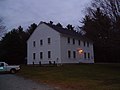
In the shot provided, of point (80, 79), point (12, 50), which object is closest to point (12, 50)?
point (12, 50)

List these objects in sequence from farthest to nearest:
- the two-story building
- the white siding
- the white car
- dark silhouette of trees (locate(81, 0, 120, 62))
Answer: the white siding, the two-story building, dark silhouette of trees (locate(81, 0, 120, 62)), the white car

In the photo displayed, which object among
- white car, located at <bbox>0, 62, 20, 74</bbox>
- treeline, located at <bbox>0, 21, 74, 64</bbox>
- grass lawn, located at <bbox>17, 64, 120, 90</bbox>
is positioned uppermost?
treeline, located at <bbox>0, 21, 74, 64</bbox>

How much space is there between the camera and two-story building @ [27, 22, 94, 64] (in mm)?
56938

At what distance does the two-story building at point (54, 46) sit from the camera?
5694cm

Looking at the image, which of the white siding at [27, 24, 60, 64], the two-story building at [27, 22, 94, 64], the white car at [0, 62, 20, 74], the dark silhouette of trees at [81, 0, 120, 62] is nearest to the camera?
the white car at [0, 62, 20, 74]

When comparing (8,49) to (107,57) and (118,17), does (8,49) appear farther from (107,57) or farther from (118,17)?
(118,17)

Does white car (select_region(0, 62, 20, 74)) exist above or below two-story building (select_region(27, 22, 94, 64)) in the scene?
below

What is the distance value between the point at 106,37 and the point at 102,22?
108 inches

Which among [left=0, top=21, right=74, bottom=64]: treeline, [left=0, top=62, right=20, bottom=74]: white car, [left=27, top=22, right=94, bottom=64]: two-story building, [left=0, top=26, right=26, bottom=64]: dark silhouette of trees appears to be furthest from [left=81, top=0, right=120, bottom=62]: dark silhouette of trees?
[left=0, top=26, right=26, bottom=64]: dark silhouette of trees

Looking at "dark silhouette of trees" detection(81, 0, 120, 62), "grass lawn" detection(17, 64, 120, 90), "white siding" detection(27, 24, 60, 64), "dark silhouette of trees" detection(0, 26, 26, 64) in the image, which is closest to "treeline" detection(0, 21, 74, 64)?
"dark silhouette of trees" detection(0, 26, 26, 64)

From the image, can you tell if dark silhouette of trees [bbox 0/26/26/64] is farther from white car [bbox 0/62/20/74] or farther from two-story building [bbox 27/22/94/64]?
white car [bbox 0/62/20/74]

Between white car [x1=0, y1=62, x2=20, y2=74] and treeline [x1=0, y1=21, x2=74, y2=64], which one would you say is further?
treeline [x1=0, y1=21, x2=74, y2=64]

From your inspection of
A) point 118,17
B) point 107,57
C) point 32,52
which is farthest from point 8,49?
point 118,17

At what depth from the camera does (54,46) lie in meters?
57.5
